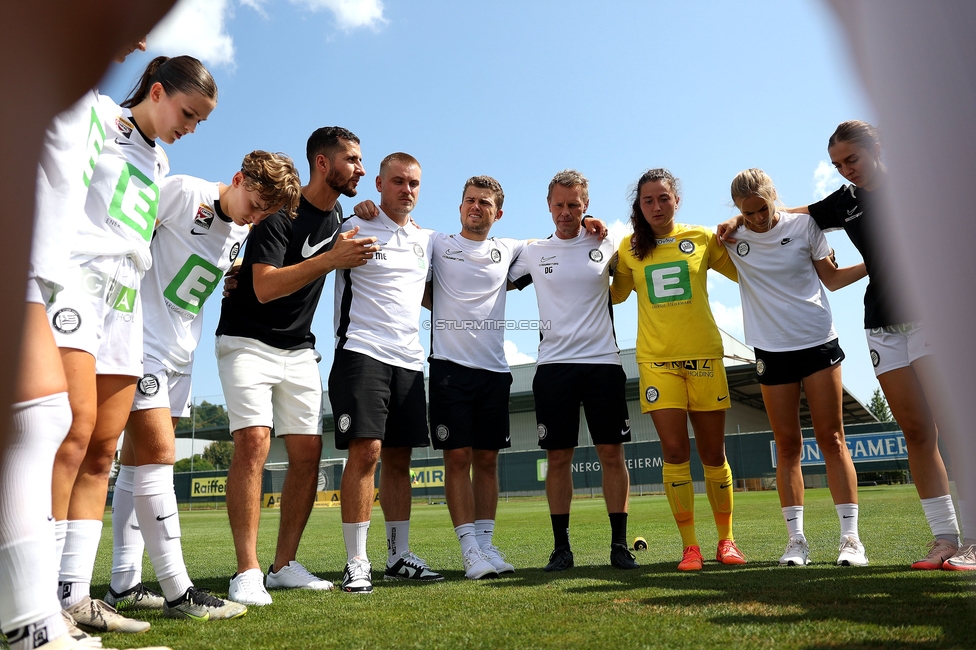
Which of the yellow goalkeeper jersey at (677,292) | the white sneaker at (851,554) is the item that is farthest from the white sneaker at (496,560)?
the white sneaker at (851,554)

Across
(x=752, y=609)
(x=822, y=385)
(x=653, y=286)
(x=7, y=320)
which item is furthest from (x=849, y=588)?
(x=7, y=320)

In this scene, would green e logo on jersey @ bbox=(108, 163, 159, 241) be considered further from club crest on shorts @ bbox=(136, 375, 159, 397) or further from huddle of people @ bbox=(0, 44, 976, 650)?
club crest on shorts @ bbox=(136, 375, 159, 397)

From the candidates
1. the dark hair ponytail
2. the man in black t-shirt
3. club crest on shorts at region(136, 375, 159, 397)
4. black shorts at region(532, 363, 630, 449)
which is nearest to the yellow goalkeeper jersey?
black shorts at region(532, 363, 630, 449)

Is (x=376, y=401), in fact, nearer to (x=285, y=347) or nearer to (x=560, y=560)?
(x=285, y=347)

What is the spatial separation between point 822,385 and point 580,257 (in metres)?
1.87

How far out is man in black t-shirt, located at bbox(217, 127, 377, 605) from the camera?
3918 mm

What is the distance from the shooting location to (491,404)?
498cm

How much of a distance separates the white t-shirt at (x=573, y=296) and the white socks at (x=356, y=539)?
5.95 feet

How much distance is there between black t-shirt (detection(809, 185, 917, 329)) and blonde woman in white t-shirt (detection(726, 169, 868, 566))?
0.12 meters

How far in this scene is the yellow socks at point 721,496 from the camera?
480 centimetres

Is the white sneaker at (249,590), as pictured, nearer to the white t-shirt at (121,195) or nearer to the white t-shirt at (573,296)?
the white t-shirt at (121,195)

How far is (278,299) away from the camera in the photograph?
13.9ft

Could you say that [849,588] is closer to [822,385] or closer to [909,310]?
[822,385]

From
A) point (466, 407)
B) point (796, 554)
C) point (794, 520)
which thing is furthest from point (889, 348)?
point (466, 407)
